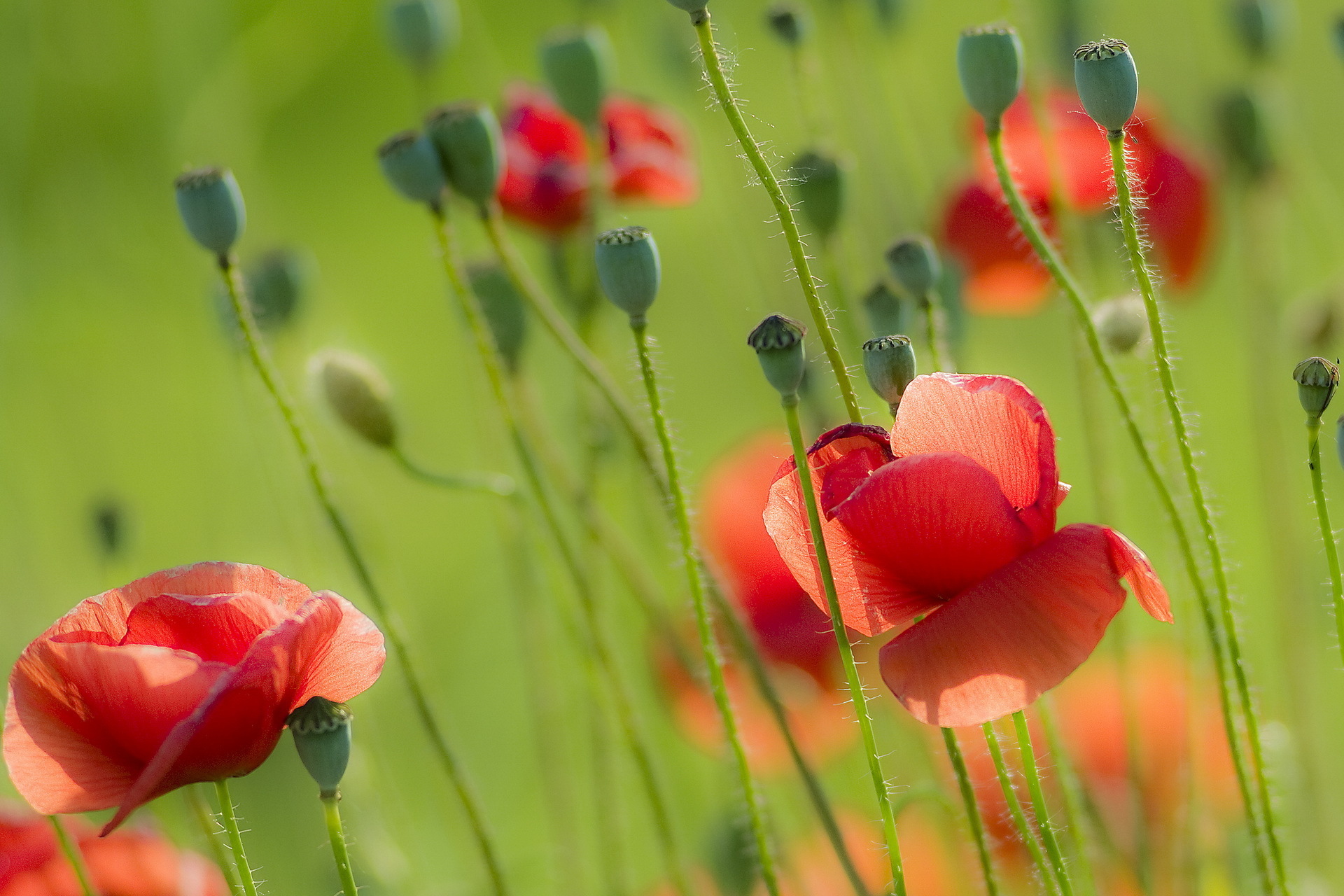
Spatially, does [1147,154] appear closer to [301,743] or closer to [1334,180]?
[301,743]

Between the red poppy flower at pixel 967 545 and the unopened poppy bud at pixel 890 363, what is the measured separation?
0.5 inches

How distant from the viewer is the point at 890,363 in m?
0.29

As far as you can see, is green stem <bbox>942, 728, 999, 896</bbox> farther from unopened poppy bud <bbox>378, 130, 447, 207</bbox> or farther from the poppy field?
unopened poppy bud <bbox>378, 130, 447, 207</bbox>

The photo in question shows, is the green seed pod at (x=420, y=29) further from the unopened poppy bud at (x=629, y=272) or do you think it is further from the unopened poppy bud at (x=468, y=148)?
the unopened poppy bud at (x=629, y=272)

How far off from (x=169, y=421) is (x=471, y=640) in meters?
0.56

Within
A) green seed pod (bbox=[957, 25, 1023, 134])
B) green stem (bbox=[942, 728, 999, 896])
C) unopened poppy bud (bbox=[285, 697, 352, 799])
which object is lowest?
green stem (bbox=[942, 728, 999, 896])

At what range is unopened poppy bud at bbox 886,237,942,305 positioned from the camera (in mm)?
356

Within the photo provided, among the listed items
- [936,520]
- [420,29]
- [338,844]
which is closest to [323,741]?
[338,844]

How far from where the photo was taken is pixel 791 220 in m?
0.28

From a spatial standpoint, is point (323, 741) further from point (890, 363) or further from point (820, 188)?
point (820, 188)

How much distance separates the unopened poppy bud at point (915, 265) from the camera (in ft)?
1.17

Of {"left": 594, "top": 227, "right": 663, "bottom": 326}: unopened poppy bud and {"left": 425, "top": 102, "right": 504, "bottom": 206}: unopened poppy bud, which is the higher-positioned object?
{"left": 425, "top": 102, "right": 504, "bottom": 206}: unopened poppy bud

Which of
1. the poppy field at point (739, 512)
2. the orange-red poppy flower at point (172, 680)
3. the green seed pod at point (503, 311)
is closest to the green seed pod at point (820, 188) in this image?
the poppy field at point (739, 512)

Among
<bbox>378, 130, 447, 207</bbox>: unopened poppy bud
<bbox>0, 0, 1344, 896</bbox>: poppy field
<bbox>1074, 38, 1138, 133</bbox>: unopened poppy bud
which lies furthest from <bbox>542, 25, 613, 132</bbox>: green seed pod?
<bbox>1074, 38, 1138, 133</bbox>: unopened poppy bud
